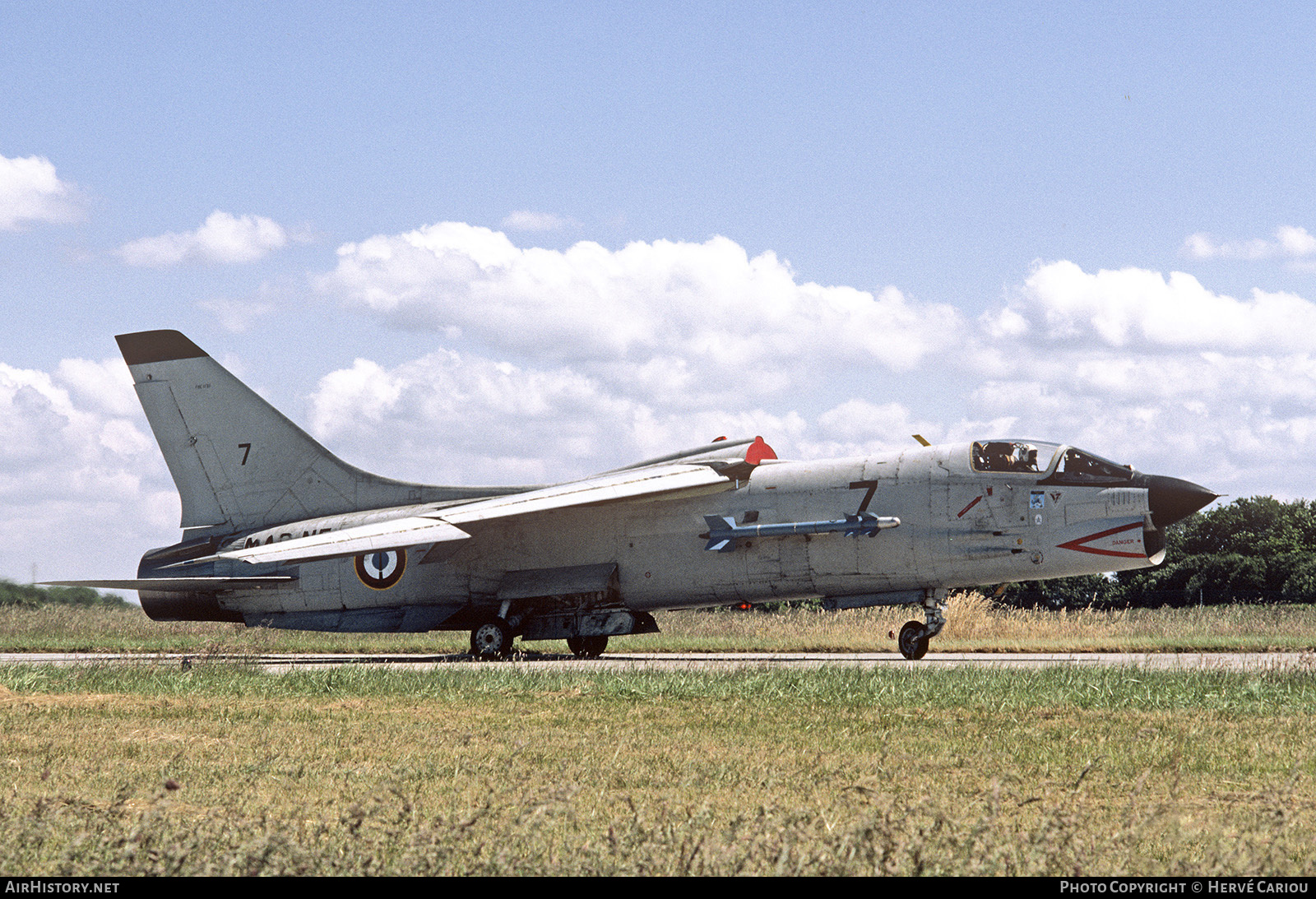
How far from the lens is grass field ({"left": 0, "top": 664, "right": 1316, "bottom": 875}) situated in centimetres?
512

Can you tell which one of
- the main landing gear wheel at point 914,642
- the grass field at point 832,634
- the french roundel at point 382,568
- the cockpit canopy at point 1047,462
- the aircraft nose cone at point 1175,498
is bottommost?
the grass field at point 832,634

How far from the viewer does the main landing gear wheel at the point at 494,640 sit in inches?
822

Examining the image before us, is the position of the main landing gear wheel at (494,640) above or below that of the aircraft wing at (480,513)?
below

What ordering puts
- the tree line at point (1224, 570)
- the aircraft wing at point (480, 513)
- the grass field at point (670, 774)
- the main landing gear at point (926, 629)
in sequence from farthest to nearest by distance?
the tree line at point (1224, 570), the aircraft wing at point (480, 513), the main landing gear at point (926, 629), the grass field at point (670, 774)

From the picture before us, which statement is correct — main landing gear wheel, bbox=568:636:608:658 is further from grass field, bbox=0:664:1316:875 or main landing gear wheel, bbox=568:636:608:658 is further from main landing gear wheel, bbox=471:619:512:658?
grass field, bbox=0:664:1316:875

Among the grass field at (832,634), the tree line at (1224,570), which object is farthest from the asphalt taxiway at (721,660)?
the tree line at (1224,570)

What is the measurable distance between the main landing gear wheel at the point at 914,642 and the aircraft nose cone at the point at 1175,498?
395cm

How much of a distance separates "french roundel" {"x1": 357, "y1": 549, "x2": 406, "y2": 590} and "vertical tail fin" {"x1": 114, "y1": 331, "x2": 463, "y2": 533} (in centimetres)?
172

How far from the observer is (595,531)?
2072cm

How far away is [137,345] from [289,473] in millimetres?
4189

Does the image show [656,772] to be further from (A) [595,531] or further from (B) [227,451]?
(B) [227,451]

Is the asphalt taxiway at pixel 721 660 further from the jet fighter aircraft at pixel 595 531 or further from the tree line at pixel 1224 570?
the tree line at pixel 1224 570

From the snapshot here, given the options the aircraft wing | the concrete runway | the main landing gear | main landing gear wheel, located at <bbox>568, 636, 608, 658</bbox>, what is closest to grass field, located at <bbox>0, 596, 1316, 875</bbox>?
the concrete runway

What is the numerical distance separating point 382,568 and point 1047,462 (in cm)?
1181
